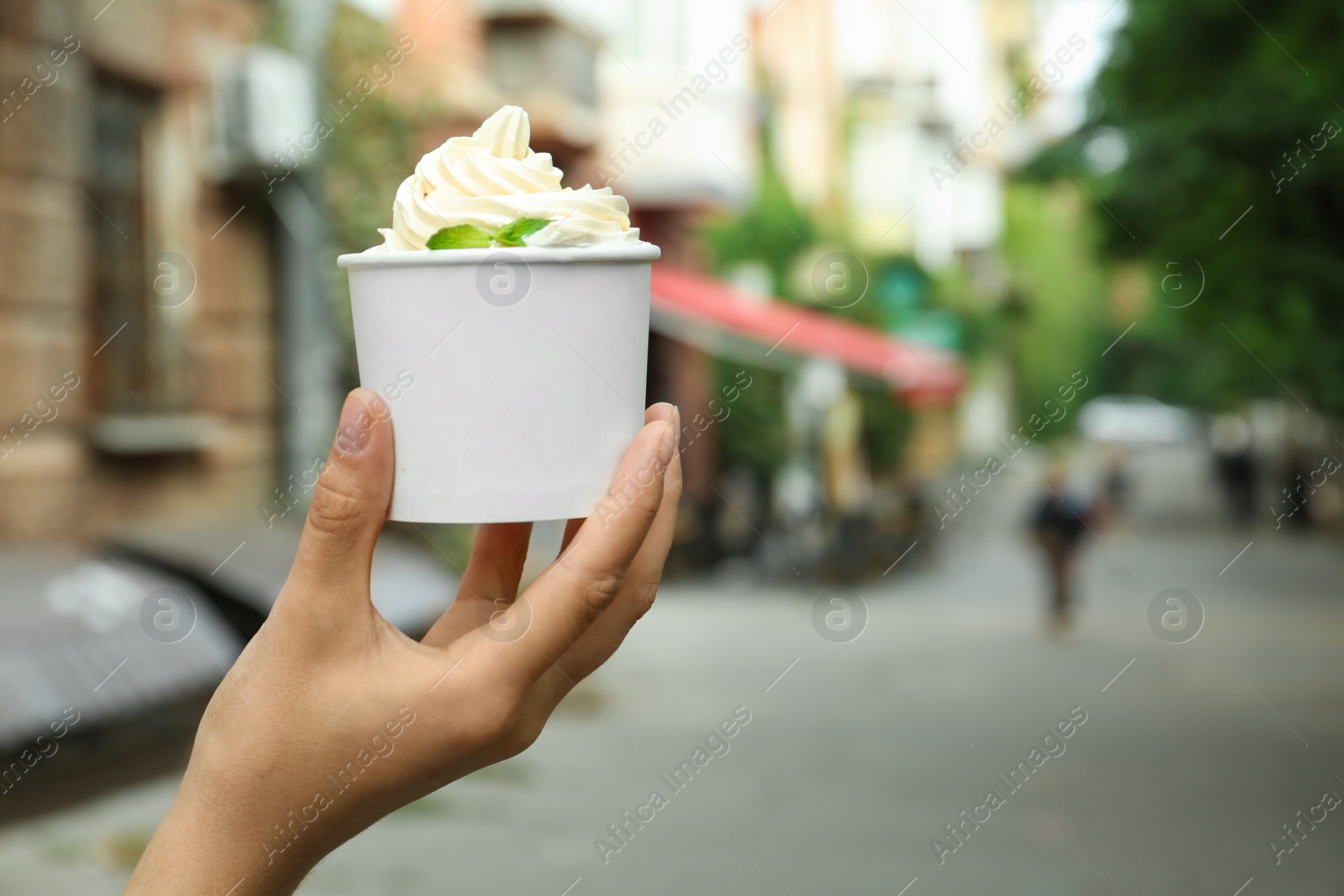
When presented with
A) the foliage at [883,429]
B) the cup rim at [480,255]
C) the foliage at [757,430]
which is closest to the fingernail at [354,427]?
the cup rim at [480,255]

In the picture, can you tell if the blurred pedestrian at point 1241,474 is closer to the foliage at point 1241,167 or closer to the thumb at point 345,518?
the foliage at point 1241,167

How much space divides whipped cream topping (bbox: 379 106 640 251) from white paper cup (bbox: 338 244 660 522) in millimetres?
65

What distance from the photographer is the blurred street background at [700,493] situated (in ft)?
22.1

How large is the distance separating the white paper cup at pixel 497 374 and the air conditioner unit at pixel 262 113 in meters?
8.31

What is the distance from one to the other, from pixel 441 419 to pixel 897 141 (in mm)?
35579

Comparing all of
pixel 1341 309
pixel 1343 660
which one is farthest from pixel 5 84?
pixel 1341 309

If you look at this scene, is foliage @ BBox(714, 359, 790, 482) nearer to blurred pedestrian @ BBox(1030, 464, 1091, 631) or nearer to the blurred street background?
the blurred street background

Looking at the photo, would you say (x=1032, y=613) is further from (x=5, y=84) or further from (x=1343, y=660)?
(x=5, y=84)

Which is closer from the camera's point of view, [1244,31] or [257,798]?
[257,798]

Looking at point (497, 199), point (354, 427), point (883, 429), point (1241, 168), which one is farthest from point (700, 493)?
point (354, 427)

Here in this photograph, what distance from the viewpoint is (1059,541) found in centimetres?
1446

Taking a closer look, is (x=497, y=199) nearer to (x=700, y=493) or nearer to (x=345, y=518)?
(x=345, y=518)

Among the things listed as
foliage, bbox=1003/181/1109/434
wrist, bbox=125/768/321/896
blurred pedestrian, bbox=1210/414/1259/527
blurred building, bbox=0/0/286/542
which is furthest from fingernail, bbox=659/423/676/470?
foliage, bbox=1003/181/1109/434

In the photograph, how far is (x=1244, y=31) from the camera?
18531 mm
